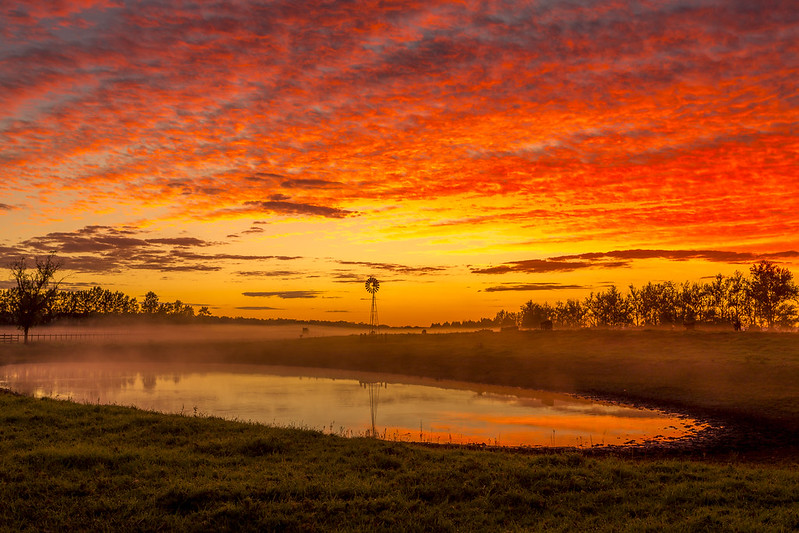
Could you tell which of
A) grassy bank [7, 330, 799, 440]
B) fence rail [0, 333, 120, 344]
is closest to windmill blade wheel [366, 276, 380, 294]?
grassy bank [7, 330, 799, 440]

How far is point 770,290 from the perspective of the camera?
118m

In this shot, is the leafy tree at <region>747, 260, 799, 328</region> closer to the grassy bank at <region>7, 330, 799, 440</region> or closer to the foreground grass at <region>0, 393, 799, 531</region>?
the grassy bank at <region>7, 330, 799, 440</region>

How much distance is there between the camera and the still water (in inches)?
1328

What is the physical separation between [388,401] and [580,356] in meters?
30.4

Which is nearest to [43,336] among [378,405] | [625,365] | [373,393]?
[373,393]

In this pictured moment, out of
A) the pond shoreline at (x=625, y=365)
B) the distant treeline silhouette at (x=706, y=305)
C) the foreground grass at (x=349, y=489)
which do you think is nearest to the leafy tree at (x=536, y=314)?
the distant treeline silhouette at (x=706, y=305)

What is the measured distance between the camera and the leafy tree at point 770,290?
386 feet

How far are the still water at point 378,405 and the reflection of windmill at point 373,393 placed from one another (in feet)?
0.30

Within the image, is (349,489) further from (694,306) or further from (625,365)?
(694,306)

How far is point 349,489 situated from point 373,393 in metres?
38.2

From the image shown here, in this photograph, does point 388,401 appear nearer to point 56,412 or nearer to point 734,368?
point 56,412

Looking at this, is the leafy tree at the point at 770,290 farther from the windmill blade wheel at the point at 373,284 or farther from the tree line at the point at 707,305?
the windmill blade wheel at the point at 373,284

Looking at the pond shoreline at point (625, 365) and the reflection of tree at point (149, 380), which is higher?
the pond shoreline at point (625, 365)

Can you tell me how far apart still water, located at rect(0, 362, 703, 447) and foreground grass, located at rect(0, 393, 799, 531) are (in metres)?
10.6
